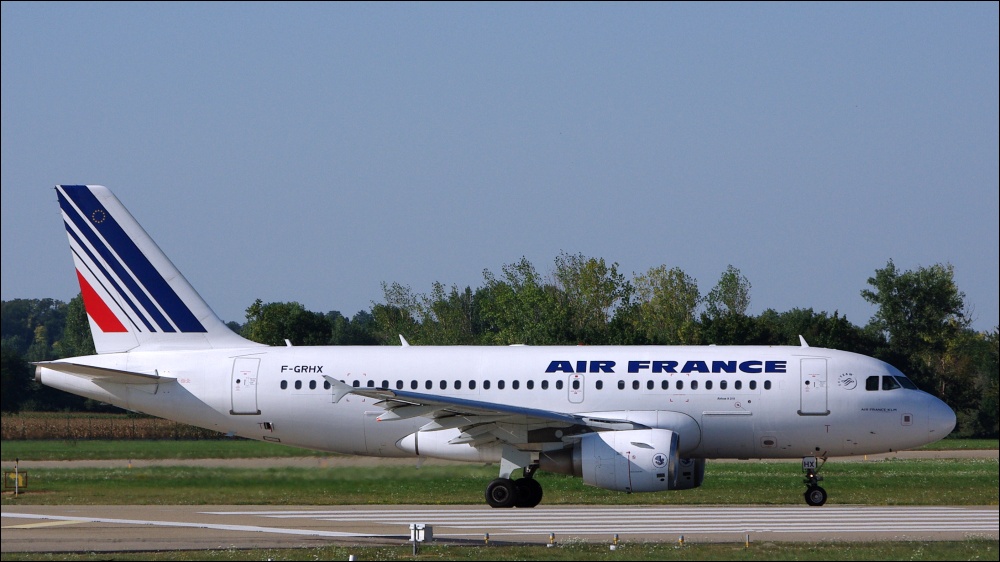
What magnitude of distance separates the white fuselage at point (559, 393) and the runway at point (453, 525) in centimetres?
149

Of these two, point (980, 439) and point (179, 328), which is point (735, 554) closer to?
point (179, 328)

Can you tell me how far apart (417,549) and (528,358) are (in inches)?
326

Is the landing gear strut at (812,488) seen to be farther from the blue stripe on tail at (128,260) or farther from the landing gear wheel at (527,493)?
the blue stripe on tail at (128,260)

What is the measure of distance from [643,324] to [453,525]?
144ft

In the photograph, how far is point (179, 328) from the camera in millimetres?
26484

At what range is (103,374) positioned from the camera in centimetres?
2486

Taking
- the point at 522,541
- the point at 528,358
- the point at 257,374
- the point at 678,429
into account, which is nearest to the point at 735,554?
the point at 522,541

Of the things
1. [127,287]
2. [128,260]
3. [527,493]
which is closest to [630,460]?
[527,493]

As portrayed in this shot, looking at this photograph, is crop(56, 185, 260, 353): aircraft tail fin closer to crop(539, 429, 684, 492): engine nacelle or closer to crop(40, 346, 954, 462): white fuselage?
crop(40, 346, 954, 462): white fuselage

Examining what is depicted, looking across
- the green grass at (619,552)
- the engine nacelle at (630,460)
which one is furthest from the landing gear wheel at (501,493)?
the green grass at (619,552)

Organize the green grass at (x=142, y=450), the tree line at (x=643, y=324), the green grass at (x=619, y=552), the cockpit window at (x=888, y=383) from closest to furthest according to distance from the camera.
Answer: the green grass at (x=619, y=552)
the green grass at (x=142, y=450)
the cockpit window at (x=888, y=383)
the tree line at (x=643, y=324)

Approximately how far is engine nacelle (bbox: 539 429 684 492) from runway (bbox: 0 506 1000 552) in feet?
2.59

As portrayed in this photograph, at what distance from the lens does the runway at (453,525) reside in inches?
761

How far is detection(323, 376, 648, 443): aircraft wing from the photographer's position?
22078 millimetres
